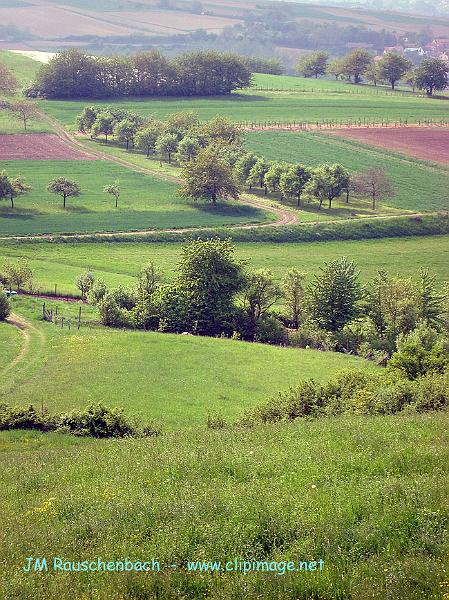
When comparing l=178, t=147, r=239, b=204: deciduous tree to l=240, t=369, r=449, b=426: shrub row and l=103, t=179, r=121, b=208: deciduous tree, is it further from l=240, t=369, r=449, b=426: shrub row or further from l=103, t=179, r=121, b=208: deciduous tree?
l=240, t=369, r=449, b=426: shrub row

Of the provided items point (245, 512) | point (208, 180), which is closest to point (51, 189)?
point (208, 180)

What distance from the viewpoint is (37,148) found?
13188 cm

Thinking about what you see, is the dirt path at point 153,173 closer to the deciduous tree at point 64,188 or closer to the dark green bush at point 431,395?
the deciduous tree at point 64,188

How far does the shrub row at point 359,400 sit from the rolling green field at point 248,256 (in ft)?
120

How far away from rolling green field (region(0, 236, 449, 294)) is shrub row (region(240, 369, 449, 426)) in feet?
120

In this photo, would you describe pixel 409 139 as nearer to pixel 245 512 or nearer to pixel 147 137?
pixel 147 137

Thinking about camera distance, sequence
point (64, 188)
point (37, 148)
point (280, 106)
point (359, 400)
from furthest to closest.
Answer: point (280, 106) → point (37, 148) → point (64, 188) → point (359, 400)

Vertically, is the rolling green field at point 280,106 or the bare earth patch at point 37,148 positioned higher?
the rolling green field at point 280,106

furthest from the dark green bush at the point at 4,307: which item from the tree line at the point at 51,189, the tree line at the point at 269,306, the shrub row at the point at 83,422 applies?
the tree line at the point at 51,189

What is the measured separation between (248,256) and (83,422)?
5207 centimetres

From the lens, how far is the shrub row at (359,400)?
38875mm

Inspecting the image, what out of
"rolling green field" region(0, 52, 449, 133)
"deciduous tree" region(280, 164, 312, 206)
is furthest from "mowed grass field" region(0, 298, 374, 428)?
"rolling green field" region(0, 52, 449, 133)

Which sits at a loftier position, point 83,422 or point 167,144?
point 167,144

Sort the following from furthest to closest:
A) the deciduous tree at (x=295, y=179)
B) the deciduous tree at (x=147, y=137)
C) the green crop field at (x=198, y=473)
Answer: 1. the deciduous tree at (x=147, y=137)
2. the deciduous tree at (x=295, y=179)
3. the green crop field at (x=198, y=473)
